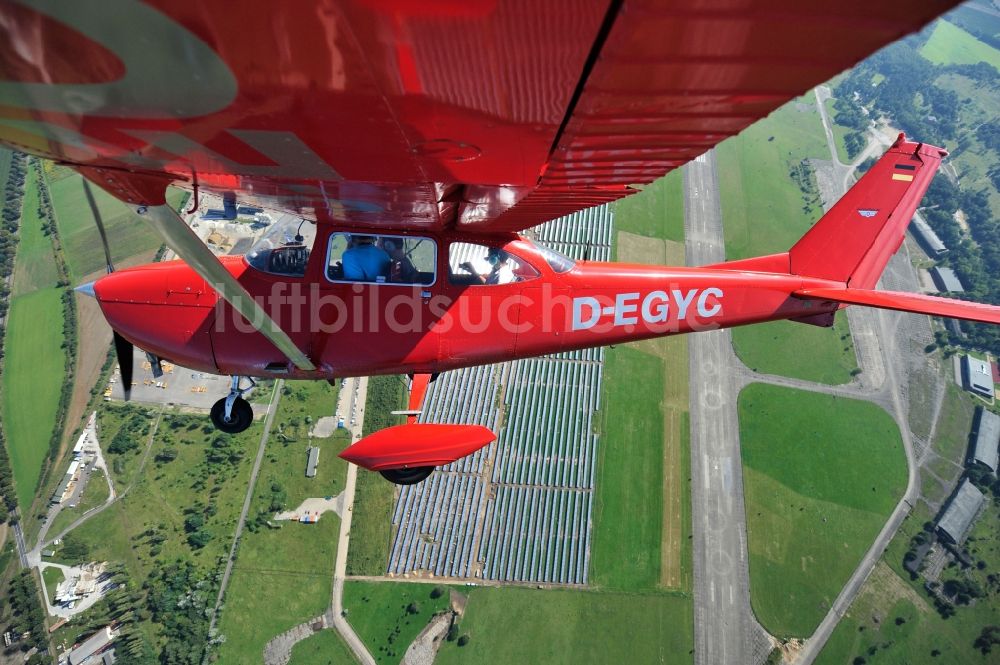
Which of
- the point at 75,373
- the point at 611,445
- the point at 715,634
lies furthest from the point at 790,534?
the point at 75,373

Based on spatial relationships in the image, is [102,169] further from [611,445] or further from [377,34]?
[611,445]

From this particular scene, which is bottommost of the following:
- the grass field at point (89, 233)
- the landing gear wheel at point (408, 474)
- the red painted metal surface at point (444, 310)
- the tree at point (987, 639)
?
the tree at point (987, 639)

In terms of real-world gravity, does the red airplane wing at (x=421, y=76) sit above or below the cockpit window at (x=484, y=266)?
above

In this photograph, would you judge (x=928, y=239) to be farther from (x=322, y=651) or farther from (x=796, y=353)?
(x=322, y=651)

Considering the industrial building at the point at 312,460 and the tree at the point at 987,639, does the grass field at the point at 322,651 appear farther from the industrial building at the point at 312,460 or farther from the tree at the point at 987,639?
the tree at the point at 987,639

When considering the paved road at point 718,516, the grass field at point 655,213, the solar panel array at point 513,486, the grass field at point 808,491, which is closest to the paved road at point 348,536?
the solar panel array at point 513,486

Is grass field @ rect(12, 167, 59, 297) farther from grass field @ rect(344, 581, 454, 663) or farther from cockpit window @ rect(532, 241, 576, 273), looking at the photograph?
cockpit window @ rect(532, 241, 576, 273)

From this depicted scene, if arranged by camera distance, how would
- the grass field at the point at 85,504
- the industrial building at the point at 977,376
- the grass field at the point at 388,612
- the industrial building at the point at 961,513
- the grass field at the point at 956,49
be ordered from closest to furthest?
1. the grass field at the point at 388,612
2. the grass field at the point at 85,504
3. the industrial building at the point at 961,513
4. the industrial building at the point at 977,376
5. the grass field at the point at 956,49
